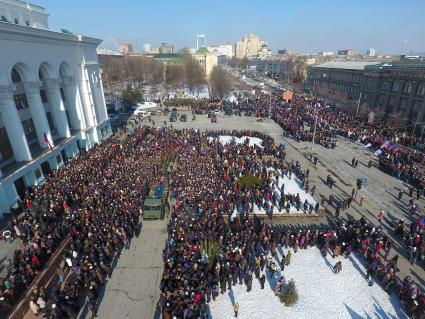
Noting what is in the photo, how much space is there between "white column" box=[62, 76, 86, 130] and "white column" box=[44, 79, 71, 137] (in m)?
2.35

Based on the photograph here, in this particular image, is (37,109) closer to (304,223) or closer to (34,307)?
(34,307)

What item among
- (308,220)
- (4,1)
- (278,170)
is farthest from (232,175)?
(4,1)

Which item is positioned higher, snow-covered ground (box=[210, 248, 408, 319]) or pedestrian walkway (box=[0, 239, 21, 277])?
pedestrian walkway (box=[0, 239, 21, 277])

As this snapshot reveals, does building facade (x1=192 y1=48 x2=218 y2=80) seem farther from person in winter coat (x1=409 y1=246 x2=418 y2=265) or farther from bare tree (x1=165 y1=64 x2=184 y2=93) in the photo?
person in winter coat (x1=409 y1=246 x2=418 y2=265)

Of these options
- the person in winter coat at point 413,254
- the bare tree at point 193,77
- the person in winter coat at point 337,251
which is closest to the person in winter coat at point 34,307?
the person in winter coat at point 337,251

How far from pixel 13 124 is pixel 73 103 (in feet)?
31.1

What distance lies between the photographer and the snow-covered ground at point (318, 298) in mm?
10898

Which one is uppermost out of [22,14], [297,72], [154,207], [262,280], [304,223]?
[22,14]

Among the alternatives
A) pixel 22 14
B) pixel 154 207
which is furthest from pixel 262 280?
pixel 22 14

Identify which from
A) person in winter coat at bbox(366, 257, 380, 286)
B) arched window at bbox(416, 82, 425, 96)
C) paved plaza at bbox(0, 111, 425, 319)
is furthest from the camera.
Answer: arched window at bbox(416, 82, 425, 96)

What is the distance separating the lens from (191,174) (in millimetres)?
19984

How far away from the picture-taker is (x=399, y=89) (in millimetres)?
39344

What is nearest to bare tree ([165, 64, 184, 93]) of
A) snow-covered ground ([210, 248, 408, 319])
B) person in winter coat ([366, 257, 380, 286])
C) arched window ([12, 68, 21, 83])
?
arched window ([12, 68, 21, 83])

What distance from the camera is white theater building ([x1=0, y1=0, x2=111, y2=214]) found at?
59.3 feet
